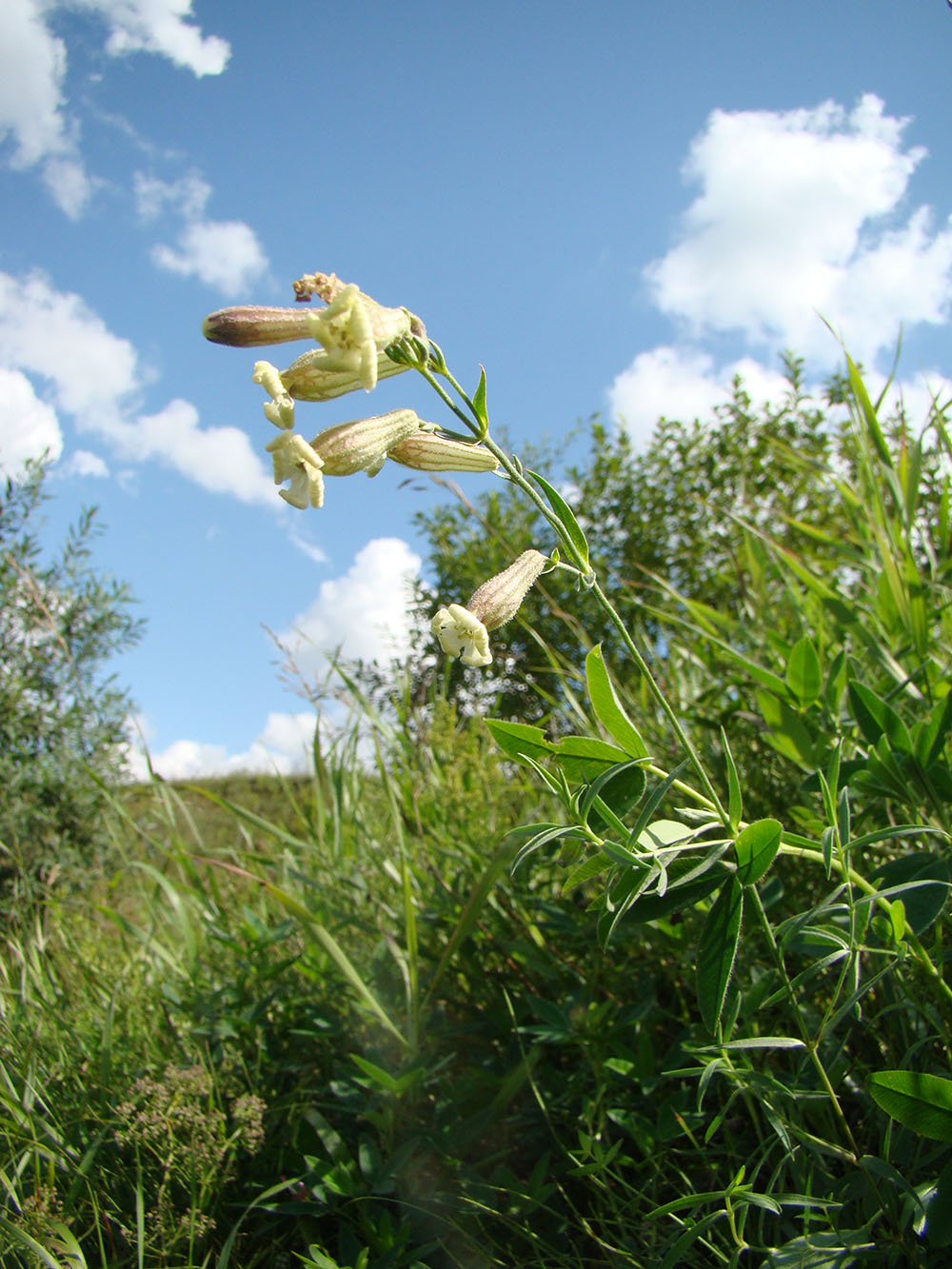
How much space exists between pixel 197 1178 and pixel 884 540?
5.31 ft

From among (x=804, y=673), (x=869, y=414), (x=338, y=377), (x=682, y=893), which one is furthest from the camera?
(x=869, y=414)

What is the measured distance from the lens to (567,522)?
0.81m

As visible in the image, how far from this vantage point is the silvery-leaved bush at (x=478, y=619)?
81 cm

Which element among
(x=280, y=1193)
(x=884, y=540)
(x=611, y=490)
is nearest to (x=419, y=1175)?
(x=280, y=1193)

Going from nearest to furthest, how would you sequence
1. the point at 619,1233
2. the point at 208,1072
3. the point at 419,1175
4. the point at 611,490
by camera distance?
the point at 619,1233, the point at 419,1175, the point at 208,1072, the point at 611,490

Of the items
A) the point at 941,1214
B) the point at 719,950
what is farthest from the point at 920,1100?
the point at 719,950

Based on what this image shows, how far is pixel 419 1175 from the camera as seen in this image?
3.97 feet

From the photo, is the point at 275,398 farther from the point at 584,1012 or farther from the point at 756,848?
the point at 584,1012

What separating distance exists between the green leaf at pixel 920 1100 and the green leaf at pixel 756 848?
22 cm

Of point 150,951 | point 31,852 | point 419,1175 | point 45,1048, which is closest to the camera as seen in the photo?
point 419,1175

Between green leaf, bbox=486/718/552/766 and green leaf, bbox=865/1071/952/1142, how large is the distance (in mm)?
457

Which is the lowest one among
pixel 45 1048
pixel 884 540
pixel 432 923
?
pixel 45 1048

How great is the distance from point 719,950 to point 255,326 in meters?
0.80

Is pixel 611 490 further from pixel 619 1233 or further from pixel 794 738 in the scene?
pixel 619 1233
